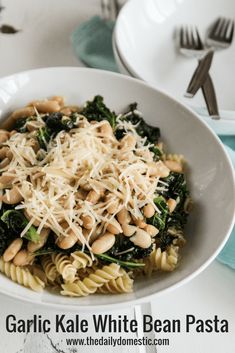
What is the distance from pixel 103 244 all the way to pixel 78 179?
0.97ft

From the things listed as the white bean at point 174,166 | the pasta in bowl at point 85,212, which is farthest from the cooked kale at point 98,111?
the white bean at point 174,166

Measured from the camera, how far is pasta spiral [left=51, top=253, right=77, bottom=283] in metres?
2.01

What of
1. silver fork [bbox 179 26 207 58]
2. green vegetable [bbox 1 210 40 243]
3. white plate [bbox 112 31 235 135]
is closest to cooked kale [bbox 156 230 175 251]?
green vegetable [bbox 1 210 40 243]

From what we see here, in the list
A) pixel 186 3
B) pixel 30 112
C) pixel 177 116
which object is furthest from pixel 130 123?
pixel 186 3

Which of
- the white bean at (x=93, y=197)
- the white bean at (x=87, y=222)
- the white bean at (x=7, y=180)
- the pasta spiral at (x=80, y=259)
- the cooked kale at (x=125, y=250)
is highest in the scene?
the white bean at (x=7, y=180)

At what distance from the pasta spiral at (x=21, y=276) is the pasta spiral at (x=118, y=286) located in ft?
0.78

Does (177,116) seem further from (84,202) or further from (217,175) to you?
(84,202)

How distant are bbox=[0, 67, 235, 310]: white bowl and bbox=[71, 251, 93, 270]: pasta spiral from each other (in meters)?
0.12

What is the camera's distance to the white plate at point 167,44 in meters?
3.23

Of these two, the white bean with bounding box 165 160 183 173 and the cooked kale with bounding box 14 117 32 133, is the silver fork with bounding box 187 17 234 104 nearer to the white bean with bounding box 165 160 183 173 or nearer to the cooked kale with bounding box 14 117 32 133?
the white bean with bounding box 165 160 183 173

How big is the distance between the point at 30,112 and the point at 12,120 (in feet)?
0.35

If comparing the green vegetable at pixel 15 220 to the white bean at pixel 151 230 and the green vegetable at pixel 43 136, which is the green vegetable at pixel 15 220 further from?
the white bean at pixel 151 230

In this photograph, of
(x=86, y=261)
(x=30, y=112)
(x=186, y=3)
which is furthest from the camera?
(x=186, y=3)

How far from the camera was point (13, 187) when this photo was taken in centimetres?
214
